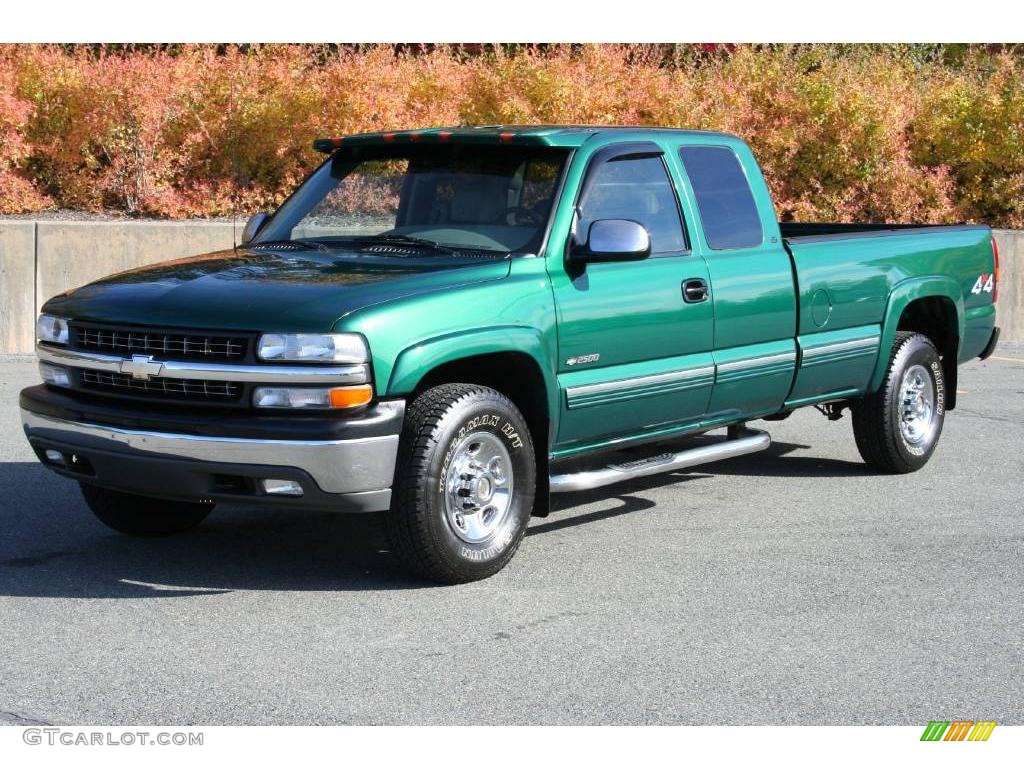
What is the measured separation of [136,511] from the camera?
6742mm

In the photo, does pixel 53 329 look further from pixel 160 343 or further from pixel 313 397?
pixel 313 397

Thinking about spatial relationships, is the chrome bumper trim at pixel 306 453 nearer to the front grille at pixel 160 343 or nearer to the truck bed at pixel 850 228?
the front grille at pixel 160 343

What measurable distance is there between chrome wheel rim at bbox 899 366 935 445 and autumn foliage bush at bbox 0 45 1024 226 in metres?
9.39

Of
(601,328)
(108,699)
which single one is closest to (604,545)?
(601,328)

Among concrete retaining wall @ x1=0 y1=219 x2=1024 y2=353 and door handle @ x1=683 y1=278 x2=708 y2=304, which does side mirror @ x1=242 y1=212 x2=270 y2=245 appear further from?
concrete retaining wall @ x1=0 y1=219 x2=1024 y2=353

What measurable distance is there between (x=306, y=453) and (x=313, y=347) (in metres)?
0.40

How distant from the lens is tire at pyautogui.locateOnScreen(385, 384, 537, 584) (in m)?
5.79

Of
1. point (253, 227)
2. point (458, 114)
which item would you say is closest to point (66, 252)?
point (458, 114)

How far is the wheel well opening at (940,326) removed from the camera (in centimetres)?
902

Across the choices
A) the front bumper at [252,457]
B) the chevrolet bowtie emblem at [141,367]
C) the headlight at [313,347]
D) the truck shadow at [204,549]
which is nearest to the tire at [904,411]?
the truck shadow at [204,549]

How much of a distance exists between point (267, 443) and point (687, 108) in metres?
14.0

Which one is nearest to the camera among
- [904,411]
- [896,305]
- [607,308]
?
[607,308]

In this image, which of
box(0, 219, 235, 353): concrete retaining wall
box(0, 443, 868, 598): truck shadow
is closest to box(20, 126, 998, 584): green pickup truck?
box(0, 443, 868, 598): truck shadow

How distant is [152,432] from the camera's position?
571 centimetres
